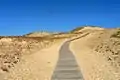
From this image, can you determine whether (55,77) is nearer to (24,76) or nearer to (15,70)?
(24,76)

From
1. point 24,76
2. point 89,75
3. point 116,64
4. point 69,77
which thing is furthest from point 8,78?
point 116,64

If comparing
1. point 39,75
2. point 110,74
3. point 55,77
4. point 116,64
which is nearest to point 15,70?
point 39,75

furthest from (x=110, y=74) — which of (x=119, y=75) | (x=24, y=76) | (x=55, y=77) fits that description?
(x=24, y=76)

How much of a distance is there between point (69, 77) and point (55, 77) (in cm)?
82

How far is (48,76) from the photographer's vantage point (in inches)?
784

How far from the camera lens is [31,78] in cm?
1948

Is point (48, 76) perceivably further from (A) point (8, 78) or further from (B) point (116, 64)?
(B) point (116, 64)

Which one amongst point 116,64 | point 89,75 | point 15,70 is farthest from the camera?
point 116,64

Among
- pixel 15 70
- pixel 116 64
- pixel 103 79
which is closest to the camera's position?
pixel 103 79

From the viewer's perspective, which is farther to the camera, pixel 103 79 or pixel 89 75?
pixel 89 75

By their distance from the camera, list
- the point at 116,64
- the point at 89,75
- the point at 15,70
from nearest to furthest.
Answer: the point at 89,75, the point at 15,70, the point at 116,64

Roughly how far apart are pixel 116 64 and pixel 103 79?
8.03 metres

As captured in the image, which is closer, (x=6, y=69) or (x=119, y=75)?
(x=119, y=75)

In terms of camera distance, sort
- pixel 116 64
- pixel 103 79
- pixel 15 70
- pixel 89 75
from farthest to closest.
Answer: pixel 116 64 < pixel 15 70 < pixel 89 75 < pixel 103 79
